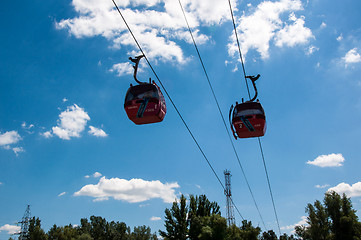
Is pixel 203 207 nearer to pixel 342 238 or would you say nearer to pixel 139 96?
pixel 342 238

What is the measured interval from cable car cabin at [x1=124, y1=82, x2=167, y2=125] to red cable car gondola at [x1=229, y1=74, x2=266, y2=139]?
4.43 meters

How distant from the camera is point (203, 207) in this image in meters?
49.5

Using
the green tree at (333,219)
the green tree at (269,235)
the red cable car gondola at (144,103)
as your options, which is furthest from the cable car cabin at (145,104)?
the green tree at (269,235)

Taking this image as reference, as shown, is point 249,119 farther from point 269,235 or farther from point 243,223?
point 269,235

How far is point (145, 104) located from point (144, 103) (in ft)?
0.21

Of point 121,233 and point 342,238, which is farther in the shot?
point 121,233

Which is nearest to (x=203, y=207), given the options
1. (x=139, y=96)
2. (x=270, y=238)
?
(x=139, y=96)

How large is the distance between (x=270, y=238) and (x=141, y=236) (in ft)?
153

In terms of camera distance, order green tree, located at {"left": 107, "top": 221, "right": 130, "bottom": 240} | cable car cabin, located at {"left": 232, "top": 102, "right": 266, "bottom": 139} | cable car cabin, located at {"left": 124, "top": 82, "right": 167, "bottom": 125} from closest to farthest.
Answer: cable car cabin, located at {"left": 124, "top": 82, "right": 167, "bottom": 125}, cable car cabin, located at {"left": 232, "top": 102, "right": 266, "bottom": 139}, green tree, located at {"left": 107, "top": 221, "right": 130, "bottom": 240}

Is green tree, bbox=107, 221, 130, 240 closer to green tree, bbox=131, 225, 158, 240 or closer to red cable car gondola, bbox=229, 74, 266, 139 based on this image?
green tree, bbox=131, 225, 158, 240

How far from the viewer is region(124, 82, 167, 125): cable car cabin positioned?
1306cm

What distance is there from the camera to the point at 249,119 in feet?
50.9

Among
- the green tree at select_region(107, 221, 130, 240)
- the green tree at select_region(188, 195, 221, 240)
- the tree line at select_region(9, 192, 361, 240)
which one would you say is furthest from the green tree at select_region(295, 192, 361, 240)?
the green tree at select_region(107, 221, 130, 240)

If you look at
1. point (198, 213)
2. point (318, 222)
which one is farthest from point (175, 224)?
point (318, 222)
